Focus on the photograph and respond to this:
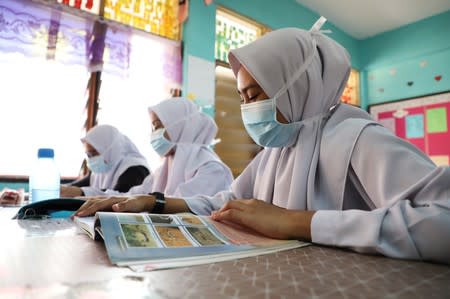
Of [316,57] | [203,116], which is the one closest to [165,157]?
[203,116]

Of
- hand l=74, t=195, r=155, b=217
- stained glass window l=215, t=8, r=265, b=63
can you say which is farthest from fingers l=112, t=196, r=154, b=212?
stained glass window l=215, t=8, r=265, b=63

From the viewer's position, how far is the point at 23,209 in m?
1.01

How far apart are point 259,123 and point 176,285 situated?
0.74 metres

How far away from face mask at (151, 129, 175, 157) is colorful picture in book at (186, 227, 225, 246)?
1.43m

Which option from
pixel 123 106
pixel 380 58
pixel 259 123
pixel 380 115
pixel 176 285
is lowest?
pixel 176 285

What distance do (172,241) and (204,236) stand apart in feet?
0.27

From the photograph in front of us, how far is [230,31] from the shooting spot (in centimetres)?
380

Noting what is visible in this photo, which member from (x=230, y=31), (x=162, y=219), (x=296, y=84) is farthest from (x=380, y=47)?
(x=162, y=219)

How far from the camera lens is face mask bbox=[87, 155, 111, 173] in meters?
2.62

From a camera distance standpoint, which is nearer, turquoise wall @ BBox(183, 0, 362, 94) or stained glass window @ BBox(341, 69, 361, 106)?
turquoise wall @ BBox(183, 0, 362, 94)

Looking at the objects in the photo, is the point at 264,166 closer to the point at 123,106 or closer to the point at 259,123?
the point at 259,123

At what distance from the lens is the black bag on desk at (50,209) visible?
101cm

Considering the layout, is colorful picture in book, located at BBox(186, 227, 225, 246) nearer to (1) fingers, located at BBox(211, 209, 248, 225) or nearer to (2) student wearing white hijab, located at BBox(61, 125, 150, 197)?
(1) fingers, located at BBox(211, 209, 248, 225)

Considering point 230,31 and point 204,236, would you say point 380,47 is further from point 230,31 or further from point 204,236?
point 204,236
